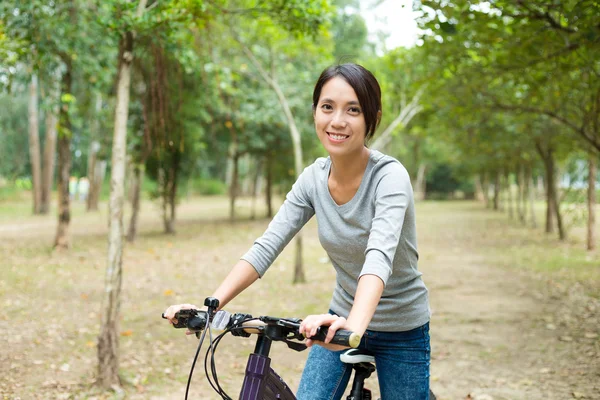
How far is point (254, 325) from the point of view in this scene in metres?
1.94

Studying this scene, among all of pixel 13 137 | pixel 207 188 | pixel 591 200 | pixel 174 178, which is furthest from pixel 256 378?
pixel 207 188

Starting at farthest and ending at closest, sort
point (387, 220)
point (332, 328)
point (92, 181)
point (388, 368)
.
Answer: point (92, 181), point (388, 368), point (387, 220), point (332, 328)

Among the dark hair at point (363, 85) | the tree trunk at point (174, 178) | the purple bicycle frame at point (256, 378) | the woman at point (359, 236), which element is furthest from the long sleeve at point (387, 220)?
the tree trunk at point (174, 178)

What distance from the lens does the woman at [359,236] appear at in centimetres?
223

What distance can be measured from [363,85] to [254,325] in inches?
36.5

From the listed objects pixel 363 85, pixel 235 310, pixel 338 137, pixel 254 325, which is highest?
pixel 363 85

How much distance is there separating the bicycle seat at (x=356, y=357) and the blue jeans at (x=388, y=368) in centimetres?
2

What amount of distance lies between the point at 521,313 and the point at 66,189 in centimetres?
1069

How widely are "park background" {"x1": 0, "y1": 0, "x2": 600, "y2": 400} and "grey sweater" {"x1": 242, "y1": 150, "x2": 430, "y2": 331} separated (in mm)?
892

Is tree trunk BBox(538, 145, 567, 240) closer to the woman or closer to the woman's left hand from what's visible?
the woman

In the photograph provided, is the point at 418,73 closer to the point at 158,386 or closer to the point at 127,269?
the point at 127,269

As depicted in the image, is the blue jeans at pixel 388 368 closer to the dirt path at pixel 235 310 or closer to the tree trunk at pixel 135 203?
the dirt path at pixel 235 310

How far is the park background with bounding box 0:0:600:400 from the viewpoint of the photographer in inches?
229

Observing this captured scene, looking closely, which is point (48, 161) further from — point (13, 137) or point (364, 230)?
point (364, 230)
